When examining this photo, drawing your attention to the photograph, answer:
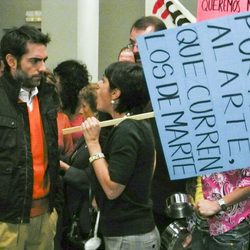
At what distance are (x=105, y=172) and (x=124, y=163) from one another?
0.07 metres

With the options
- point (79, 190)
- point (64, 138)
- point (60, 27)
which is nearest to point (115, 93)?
point (79, 190)

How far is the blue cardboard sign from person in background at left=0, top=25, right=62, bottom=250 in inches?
17.1

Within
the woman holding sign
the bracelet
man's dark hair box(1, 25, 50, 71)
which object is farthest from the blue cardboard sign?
man's dark hair box(1, 25, 50, 71)

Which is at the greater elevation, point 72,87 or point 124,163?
point 72,87

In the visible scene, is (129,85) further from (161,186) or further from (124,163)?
(161,186)

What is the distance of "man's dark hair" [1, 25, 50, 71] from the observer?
1.87m

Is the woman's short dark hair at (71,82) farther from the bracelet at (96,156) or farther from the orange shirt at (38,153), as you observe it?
the bracelet at (96,156)

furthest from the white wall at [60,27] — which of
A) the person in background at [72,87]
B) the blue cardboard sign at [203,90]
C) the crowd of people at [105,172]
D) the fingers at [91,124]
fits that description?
the blue cardboard sign at [203,90]

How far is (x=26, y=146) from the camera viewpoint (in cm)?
181

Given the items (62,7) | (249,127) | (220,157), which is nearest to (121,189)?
(220,157)

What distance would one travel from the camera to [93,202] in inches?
88.4

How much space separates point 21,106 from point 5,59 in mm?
190

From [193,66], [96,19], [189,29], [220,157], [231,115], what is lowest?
[220,157]

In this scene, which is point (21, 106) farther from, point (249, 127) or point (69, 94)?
point (69, 94)
